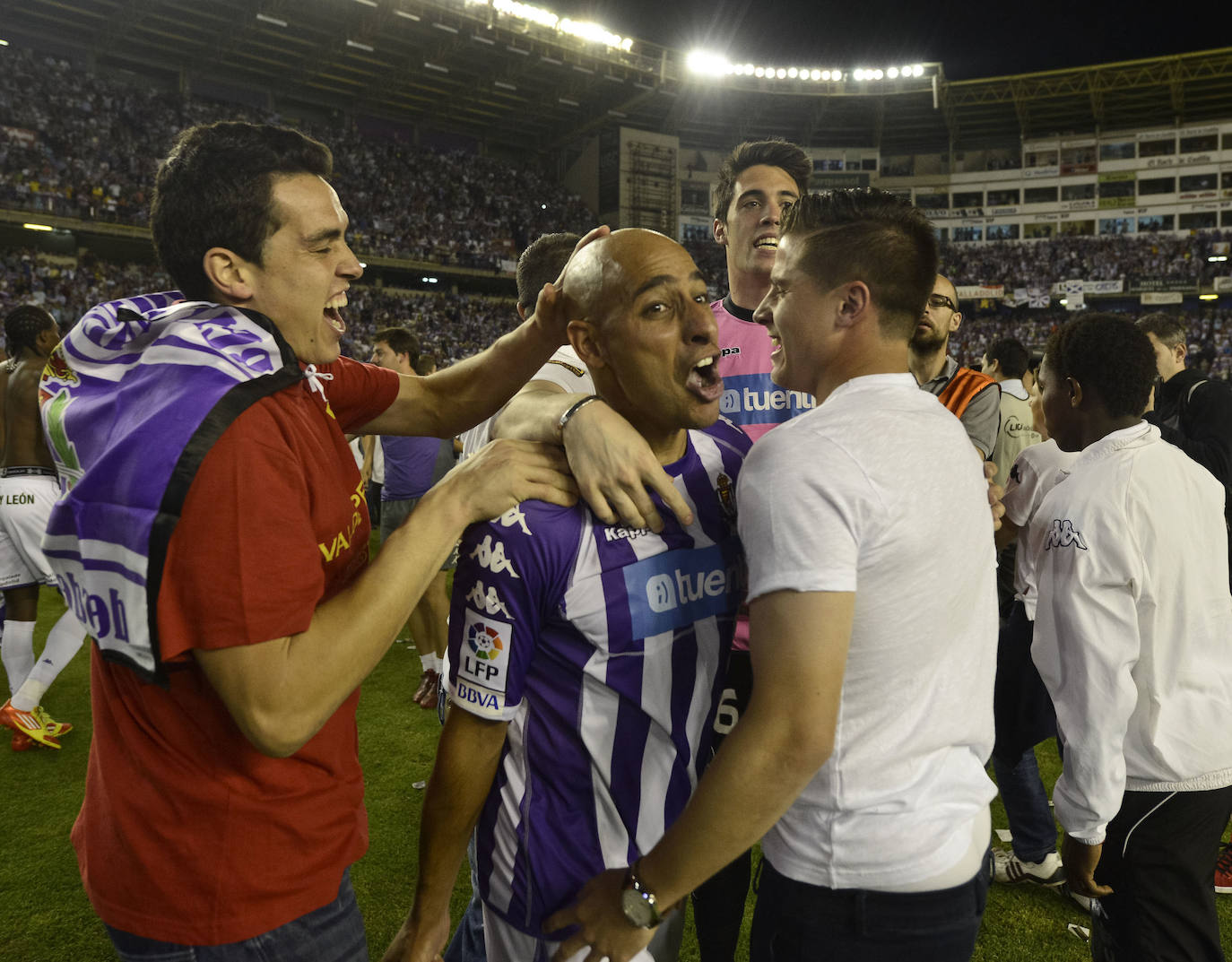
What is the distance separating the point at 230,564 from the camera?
45.0 inches

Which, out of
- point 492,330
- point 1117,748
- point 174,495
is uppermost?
point 492,330

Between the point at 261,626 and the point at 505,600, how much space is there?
0.47 m

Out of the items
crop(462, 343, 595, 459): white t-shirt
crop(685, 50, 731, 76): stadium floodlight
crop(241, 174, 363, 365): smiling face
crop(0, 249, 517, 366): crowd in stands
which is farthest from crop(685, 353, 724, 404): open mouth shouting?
crop(685, 50, 731, 76): stadium floodlight

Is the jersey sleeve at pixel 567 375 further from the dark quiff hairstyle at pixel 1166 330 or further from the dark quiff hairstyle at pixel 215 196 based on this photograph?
the dark quiff hairstyle at pixel 1166 330

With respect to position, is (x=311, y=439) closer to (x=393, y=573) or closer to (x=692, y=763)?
(x=393, y=573)

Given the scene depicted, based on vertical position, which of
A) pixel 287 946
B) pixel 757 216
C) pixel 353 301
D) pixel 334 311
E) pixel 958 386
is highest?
pixel 353 301

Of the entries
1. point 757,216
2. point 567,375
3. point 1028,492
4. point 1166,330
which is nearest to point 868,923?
point 567,375

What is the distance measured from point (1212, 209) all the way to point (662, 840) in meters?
42.3

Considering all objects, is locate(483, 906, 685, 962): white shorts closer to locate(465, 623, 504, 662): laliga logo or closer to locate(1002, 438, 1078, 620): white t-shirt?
locate(465, 623, 504, 662): laliga logo

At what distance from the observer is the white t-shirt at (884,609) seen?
1.22m

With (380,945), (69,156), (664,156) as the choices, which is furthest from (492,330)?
(380,945)

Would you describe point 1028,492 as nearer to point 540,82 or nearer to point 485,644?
point 485,644

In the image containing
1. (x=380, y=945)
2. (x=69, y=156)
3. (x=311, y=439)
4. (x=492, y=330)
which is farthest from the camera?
(x=492, y=330)

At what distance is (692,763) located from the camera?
5.57 ft
